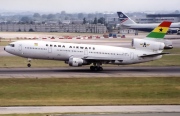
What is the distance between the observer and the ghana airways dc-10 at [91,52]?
58750 mm

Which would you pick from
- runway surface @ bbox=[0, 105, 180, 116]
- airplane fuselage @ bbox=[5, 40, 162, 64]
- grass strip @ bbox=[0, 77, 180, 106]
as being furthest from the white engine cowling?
runway surface @ bbox=[0, 105, 180, 116]

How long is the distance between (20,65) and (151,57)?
60.6ft

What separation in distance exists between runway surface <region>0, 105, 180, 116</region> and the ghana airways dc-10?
23283mm

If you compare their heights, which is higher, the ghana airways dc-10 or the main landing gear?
the ghana airways dc-10

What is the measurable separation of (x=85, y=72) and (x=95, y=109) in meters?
23.6

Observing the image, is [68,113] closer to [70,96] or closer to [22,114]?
[22,114]

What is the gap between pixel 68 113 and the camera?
106 ft

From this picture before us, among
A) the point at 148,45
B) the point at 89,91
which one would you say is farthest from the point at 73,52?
the point at 89,91

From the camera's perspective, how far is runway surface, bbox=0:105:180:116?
33250mm

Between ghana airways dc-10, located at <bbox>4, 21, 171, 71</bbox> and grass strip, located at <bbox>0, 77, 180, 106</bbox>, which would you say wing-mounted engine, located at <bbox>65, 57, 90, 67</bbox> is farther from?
grass strip, located at <bbox>0, 77, 180, 106</bbox>

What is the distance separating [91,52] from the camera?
195ft

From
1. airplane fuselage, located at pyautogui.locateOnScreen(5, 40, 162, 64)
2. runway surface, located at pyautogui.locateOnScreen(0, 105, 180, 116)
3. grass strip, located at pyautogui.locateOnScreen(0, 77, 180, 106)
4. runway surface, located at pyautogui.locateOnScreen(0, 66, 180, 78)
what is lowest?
runway surface, located at pyautogui.locateOnScreen(0, 66, 180, 78)

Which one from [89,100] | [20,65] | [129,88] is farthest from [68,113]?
[20,65]

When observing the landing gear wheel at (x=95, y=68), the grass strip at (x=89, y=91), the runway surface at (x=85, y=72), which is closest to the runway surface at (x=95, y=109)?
the grass strip at (x=89, y=91)
